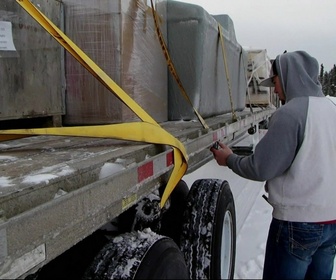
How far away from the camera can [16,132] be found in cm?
183

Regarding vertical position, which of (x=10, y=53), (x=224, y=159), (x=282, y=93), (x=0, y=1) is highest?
(x=0, y=1)

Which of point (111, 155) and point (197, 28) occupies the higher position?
point (197, 28)

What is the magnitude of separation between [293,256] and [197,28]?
1848 millimetres

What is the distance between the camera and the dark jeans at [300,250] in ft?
7.68

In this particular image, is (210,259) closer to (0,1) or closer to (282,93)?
(282,93)

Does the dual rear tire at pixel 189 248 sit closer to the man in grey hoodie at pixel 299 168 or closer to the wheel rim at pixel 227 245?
the wheel rim at pixel 227 245

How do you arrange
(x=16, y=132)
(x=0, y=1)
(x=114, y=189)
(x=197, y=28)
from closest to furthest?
(x=114, y=189) → (x=16, y=132) → (x=0, y=1) → (x=197, y=28)

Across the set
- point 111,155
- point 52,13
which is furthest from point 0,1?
point 111,155

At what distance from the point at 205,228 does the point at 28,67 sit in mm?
1293

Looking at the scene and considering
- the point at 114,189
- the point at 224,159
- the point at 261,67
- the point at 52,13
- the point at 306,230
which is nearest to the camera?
the point at 114,189

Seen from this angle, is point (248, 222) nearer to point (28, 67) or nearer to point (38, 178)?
point (28, 67)

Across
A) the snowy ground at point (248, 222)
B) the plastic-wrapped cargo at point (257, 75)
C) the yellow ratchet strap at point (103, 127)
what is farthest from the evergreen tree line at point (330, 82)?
the yellow ratchet strap at point (103, 127)

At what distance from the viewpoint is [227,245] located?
294 centimetres

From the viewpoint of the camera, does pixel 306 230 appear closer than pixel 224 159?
Yes
